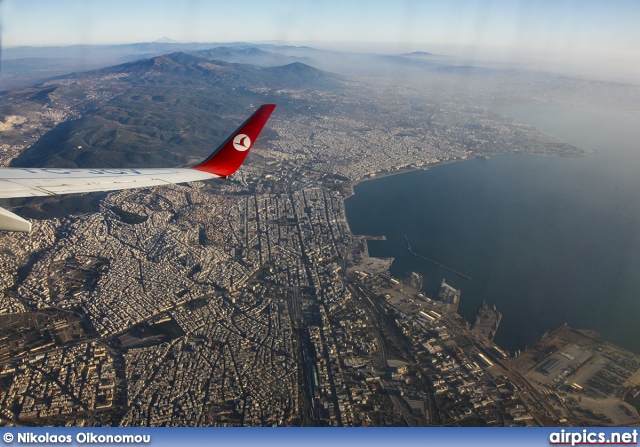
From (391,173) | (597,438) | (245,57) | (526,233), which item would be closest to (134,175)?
(597,438)

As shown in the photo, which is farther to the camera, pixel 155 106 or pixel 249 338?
pixel 155 106

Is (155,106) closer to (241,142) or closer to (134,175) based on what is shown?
(134,175)

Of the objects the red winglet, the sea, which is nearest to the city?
the sea

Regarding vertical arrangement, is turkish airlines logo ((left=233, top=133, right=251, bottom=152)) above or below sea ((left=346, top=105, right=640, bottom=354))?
above

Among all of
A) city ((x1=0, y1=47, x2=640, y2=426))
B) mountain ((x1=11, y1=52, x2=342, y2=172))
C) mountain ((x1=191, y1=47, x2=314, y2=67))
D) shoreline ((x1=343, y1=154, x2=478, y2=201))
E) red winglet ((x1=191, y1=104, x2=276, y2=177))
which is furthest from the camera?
mountain ((x1=191, y1=47, x2=314, y2=67))

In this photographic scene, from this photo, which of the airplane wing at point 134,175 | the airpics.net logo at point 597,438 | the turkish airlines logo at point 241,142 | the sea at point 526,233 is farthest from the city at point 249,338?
the airpics.net logo at point 597,438

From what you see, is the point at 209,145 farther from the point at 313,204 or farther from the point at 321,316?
the point at 321,316

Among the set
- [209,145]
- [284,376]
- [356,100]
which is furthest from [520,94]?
[284,376]

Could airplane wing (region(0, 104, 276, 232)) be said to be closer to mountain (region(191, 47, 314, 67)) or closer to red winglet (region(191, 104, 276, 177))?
red winglet (region(191, 104, 276, 177))
